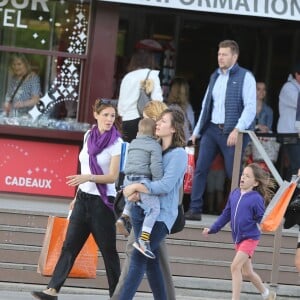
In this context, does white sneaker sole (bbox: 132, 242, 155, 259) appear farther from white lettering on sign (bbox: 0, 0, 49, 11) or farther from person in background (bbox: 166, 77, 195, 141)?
white lettering on sign (bbox: 0, 0, 49, 11)

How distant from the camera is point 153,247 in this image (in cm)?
743

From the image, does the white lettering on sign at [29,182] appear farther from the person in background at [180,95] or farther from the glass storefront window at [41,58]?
the person in background at [180,95]

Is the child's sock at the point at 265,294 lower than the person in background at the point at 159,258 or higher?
lower

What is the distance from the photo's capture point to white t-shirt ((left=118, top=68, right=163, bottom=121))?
33.4 ft

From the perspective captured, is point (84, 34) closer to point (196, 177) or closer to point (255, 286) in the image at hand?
point (196, 177)

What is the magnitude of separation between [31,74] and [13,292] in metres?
3.02

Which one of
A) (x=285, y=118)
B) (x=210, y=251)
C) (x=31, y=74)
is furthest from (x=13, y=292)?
(x=285, y=118)

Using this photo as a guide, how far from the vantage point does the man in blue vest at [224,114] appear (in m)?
9.85

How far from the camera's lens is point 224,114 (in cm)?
1002

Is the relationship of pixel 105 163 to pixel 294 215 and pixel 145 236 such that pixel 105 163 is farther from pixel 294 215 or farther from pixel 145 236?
pixel 294 215

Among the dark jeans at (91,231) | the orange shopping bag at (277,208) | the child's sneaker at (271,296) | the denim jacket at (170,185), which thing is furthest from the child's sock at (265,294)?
the denim jacket at (170,185)

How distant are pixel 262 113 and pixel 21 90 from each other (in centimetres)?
302

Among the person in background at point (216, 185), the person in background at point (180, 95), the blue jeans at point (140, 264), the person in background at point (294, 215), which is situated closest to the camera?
the blue jeans at point (140, 264)

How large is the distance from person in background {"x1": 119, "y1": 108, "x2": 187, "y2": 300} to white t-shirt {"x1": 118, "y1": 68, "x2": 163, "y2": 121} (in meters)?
2.66
